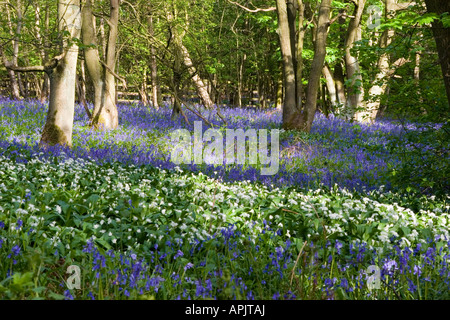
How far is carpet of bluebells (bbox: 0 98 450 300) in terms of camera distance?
3.34m

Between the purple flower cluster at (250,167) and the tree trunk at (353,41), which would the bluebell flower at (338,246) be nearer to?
the purple flower cluster at (250,167)

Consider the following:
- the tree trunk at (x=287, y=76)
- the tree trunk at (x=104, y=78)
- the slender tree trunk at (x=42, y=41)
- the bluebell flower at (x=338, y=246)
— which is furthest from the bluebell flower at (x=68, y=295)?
the tree trunk at (x=287, y=76)

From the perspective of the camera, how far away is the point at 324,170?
9.28 m

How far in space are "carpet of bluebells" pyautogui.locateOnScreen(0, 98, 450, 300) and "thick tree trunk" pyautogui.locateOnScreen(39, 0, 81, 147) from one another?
540 mm

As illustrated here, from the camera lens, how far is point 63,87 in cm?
918

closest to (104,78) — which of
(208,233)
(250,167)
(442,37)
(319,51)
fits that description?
(250,167)

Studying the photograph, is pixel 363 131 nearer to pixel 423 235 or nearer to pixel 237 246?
pixel 423 235

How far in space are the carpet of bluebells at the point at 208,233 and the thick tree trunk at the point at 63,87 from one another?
54cm

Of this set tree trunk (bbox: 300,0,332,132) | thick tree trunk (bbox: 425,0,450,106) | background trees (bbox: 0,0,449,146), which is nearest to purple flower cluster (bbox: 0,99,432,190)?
background trees (bbox: 0,0,449,146)

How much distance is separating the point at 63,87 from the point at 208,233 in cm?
617
